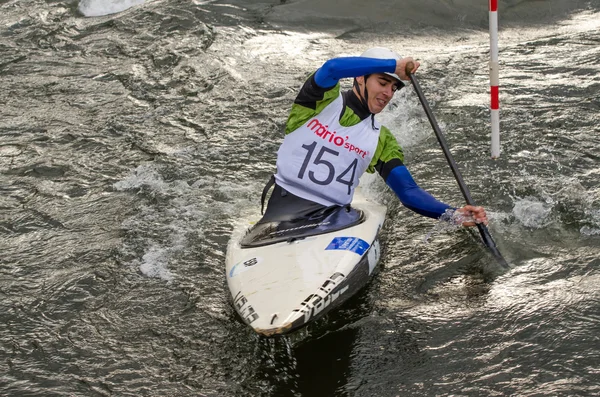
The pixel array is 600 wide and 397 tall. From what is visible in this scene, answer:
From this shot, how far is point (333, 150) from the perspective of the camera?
452 centimetres

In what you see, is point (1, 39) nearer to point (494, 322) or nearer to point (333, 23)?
point (333, 23)

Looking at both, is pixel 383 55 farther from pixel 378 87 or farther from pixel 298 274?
pixel 298 274

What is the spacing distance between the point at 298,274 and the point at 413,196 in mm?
1012

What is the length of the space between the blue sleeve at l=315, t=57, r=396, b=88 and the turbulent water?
127 centimetres

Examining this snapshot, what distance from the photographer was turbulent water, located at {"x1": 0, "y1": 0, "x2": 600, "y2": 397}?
388 centimetres

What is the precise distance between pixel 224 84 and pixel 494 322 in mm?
4707

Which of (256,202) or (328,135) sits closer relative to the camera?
(328,135)

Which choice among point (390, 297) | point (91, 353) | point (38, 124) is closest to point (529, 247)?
point (390, 297)

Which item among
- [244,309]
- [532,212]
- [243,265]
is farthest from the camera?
[532,212]

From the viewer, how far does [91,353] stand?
4.00m

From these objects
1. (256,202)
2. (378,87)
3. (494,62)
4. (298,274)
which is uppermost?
(494,62)

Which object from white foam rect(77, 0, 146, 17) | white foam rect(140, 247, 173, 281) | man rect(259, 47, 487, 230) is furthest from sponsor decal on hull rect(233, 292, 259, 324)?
white foam rect(77, 0, 146, 17)

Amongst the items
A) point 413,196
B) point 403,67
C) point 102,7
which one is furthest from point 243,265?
point 102,7

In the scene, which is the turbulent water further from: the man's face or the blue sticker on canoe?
the man's face
